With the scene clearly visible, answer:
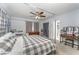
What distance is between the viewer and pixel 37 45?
1.72 metres

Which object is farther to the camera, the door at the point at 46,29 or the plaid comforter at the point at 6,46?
the door at the point at 46,29

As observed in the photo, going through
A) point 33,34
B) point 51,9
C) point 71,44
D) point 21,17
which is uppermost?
point 51,9

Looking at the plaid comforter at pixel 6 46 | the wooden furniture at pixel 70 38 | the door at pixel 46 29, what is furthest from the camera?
the door at pixel 46 29

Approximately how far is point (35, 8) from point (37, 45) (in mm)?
660

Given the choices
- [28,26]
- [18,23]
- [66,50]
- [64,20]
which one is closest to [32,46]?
[28,26]

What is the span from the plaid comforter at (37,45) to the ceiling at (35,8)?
1.35 ft

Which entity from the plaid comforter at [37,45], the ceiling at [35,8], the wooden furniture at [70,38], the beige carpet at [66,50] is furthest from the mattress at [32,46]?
the ceiling at [35,8]

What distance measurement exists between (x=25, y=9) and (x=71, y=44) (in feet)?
3.40

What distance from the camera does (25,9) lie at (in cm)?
176

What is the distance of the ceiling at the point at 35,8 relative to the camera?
1717 mm

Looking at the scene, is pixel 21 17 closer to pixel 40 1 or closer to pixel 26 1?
pixel 26 1

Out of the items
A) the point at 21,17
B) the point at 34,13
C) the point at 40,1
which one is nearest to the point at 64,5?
the point at 40,1

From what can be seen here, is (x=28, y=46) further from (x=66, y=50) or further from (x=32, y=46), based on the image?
(x=66, y=50)

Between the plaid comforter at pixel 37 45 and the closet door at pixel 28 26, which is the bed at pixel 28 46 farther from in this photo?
the closet door at pixel 28 26
